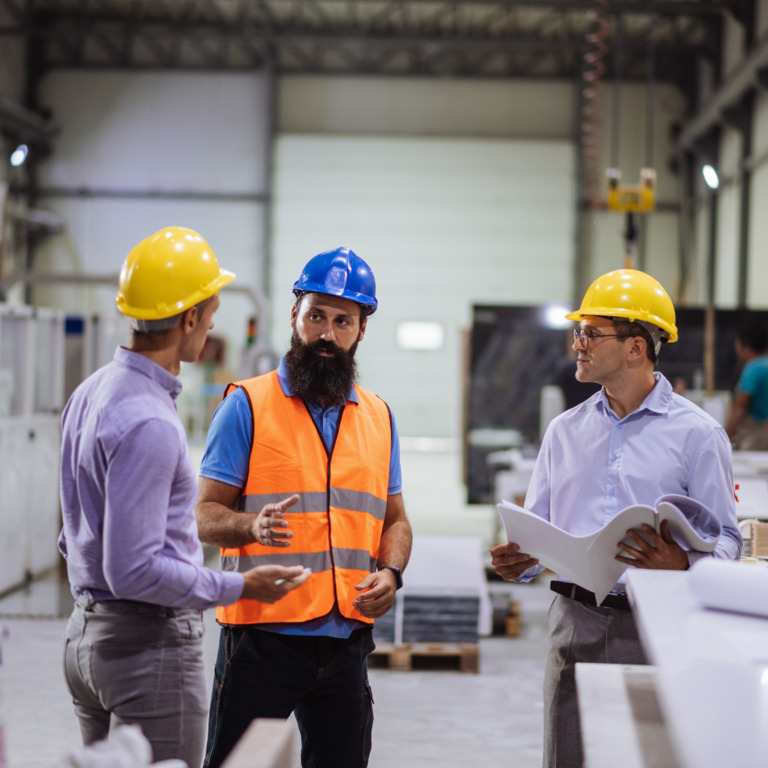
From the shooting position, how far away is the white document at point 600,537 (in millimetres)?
2340

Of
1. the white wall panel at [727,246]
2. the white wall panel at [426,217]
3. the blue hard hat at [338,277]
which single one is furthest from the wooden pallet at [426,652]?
the white wall panel at [426,217]

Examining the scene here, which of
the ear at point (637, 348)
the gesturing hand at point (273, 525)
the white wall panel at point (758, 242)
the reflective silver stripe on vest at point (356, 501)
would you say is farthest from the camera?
the white wall panel at point (758, 242)

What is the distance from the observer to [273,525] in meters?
2.25

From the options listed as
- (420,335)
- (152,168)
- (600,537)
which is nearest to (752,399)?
(600,537)

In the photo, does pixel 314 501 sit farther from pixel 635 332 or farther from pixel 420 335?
pixel 420 335

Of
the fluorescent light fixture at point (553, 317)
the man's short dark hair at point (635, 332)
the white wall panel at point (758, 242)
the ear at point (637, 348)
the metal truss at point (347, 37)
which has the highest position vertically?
the metal truss at point (347, 37)

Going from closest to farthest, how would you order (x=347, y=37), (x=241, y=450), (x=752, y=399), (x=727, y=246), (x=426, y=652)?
1. (x=241, y=450)
2. (x=426, y=652)
3. (x=752, y=399)
4. (x=727, y=246)
5. (x=347, y=37)

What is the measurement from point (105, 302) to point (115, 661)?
1652 centimetres

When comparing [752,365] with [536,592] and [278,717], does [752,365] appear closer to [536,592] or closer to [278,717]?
[536,592]

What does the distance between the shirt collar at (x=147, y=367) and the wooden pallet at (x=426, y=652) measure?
414 centimetres

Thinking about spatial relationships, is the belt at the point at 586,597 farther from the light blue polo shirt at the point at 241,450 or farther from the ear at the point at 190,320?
the ear at the point at 190,320

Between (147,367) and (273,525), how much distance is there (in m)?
0.53

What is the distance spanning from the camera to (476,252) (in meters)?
17.6

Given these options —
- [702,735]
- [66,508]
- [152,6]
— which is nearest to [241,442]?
[66,508]
